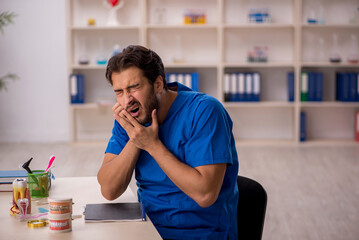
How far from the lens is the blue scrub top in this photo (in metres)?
1.70

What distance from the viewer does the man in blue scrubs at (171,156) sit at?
166 centimetres

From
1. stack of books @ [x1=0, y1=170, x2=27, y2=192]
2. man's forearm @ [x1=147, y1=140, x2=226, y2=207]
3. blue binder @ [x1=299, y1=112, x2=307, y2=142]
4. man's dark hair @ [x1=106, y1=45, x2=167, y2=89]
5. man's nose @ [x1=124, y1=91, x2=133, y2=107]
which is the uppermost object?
man's dark hair @ [x1=106, y1=45, x2=167, y2=89]

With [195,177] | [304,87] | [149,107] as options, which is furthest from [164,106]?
[304,87]

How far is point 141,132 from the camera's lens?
67.1 inches

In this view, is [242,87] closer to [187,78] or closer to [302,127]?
[187,78]

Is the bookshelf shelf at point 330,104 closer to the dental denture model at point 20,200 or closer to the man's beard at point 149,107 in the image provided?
the man's beard at point 149,107

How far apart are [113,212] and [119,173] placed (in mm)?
193

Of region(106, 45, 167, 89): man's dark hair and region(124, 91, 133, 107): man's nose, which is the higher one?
region(106, 45, 167, 89): man's dark hair

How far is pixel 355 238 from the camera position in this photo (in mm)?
2982

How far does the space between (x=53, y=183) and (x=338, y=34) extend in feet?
15.5

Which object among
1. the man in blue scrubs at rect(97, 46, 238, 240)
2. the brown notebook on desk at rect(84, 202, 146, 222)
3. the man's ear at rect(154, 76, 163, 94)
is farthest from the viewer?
the man's ear at rect(154, 76, 163, 94)

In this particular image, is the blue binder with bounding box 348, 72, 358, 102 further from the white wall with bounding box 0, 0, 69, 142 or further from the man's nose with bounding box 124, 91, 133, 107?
the man's nose with bounding box 124, 91, 133, 107

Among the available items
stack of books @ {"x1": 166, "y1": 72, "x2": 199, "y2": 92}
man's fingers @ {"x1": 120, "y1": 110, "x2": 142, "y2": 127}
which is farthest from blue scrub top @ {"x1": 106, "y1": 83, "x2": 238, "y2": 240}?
stack of books @ {"x1": 166, "y1": 72, "x2": 199, "y2": 92}

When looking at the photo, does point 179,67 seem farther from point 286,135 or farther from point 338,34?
point 338,34
